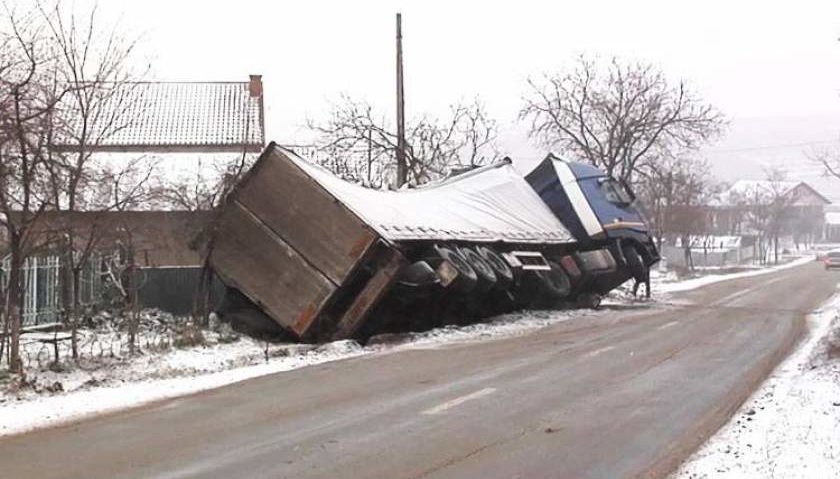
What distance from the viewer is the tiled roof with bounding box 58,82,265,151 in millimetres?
44156

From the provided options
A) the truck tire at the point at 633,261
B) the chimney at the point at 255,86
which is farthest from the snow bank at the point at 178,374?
the chimney at the point at 255,86

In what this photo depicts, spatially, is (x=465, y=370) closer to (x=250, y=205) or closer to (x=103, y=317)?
(x=250, y=205)

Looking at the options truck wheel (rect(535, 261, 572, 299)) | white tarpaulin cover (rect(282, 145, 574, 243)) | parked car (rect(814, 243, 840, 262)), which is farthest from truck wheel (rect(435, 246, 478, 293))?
parked car (rect(814, 243, 840, 262))

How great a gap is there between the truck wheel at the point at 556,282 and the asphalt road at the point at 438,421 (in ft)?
24.3

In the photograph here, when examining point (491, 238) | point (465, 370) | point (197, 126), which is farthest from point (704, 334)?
point (197, 126)

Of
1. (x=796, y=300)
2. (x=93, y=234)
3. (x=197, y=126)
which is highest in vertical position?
(x=197, y=126)

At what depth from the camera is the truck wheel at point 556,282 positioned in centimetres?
2427

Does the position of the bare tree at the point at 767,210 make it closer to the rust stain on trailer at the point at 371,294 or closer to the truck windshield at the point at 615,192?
the truck windshield at the point at 615,192

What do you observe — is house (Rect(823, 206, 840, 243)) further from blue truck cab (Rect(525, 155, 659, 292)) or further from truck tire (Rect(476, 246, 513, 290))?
truck tire (Rect(476, 246, 513, 290))

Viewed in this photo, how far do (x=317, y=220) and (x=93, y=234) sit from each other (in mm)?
3697

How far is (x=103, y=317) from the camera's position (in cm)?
1917

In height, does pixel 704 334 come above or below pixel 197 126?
below

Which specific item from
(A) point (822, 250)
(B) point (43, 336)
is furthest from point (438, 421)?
(A) point (822, 250)

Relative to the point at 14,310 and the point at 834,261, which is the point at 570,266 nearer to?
the point at 14,310
